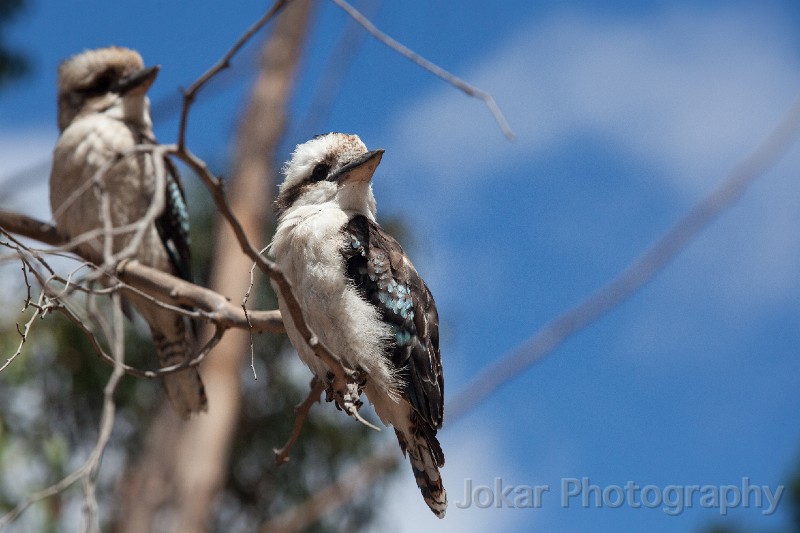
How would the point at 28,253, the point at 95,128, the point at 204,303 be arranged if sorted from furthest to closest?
the point at 95,128 → the point at 204,303 → the point at 28,253

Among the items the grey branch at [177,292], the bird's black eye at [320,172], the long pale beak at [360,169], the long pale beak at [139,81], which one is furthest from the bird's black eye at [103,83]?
the long pale beak at [360,169]

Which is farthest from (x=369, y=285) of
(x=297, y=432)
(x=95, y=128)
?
(x=95, y=128)

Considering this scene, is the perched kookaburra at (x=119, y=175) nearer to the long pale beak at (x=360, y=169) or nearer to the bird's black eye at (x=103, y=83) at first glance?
the bird's black eye at (x=103, y=83)

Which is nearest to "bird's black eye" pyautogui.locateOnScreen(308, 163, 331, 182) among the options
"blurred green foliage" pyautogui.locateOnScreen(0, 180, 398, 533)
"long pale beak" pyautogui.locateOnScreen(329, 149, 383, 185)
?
"long pale beak" pyautogui.locateOnScreen(329, 149, 383, 185)

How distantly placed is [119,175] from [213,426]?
11.2ft

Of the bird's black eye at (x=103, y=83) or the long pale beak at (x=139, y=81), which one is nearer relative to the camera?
the long pale beak at (x=139, y=81)

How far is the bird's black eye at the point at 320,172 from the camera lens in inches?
121

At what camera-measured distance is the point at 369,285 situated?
2.77 meters

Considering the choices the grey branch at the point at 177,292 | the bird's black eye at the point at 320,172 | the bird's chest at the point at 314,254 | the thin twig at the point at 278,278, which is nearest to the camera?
the thin twig at the point at 278,278

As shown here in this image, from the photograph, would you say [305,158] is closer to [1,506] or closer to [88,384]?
[1,506]

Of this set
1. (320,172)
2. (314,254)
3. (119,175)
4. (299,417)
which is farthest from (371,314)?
(119,175)

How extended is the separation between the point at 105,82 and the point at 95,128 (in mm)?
389

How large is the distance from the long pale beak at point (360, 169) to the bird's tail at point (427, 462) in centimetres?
72

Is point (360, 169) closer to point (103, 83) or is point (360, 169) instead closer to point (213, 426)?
point (103, 83)
